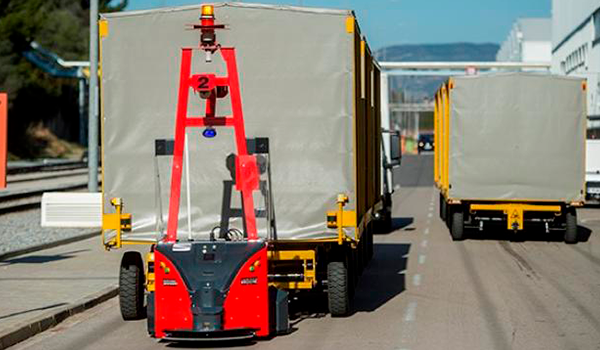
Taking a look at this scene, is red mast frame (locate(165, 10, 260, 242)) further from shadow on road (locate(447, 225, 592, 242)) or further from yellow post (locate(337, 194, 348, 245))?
shadow on road (locate(447, 225, 592, 242))

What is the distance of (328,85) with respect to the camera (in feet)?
43.4

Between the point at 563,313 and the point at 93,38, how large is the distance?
49.5ft

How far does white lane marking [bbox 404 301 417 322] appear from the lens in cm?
1369

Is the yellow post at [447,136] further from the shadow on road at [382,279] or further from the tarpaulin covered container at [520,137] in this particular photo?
the shadow on road at [382,279]

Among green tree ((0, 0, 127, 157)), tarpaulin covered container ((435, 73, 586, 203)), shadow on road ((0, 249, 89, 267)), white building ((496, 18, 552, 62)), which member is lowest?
shadow on road ((0, 249, 89, 267))

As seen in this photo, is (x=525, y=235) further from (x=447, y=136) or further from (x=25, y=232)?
(x=25, y=232)

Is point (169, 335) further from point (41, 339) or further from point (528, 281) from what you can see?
point (528, 281)

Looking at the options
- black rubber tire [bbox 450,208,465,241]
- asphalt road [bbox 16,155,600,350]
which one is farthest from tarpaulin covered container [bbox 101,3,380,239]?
black rubber tire [bbox 450,208,465,241]

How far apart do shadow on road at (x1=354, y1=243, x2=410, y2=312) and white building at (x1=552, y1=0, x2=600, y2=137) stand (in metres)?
29.3

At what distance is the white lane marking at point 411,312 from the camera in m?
13.7

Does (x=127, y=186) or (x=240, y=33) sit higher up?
(x=240, y=33)

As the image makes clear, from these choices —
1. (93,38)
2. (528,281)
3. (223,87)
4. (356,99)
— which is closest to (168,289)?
(223,87)

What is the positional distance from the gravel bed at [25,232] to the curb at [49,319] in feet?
20.1

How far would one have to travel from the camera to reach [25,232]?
26.4 metres
